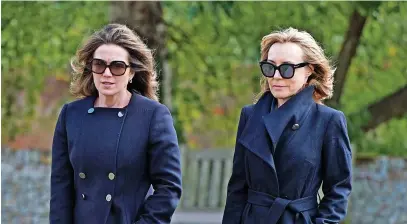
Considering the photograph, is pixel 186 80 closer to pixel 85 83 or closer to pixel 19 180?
pixel 19 180

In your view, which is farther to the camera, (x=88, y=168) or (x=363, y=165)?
(x=363, y=165)

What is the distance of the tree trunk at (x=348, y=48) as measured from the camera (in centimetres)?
938

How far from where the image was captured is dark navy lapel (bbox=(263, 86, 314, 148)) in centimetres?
449

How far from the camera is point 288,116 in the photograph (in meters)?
4.52

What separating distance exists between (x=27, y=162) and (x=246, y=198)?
6912mm

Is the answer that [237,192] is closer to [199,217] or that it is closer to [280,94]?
[280,94]

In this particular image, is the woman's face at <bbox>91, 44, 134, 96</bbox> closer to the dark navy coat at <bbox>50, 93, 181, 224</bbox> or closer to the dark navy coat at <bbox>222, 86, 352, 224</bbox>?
the dark navy coat at <bbox>50, 93, 181, 224</bbox>

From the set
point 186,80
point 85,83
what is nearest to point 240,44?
point 186,80

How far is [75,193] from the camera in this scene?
15.1 feet

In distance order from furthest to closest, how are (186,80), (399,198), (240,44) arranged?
(186,80) → (399,198) → (240,44)

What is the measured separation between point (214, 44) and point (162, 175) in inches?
259

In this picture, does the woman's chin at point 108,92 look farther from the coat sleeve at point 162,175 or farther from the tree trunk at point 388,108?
the tree trunk at point 388,108

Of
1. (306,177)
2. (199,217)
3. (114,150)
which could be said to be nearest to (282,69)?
(306,177)

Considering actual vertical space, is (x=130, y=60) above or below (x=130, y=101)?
above
